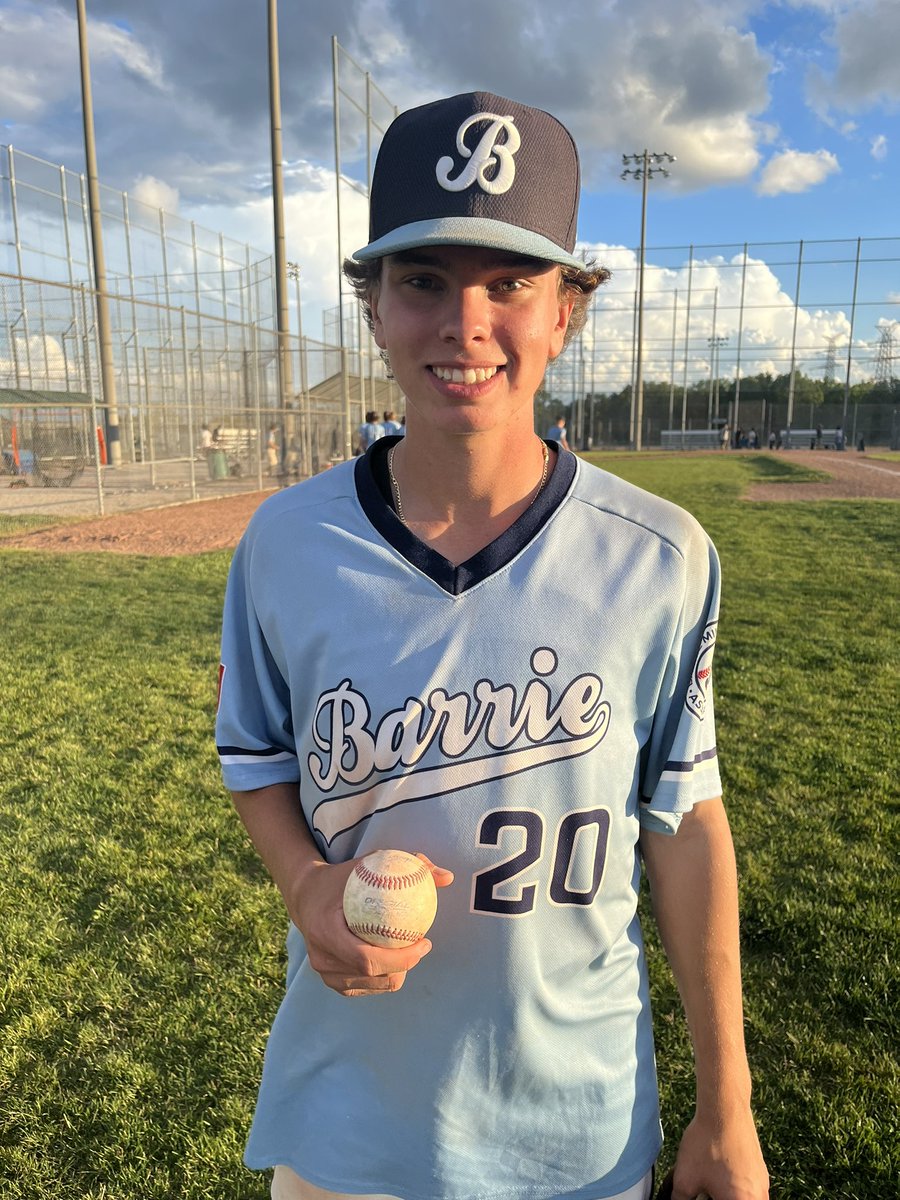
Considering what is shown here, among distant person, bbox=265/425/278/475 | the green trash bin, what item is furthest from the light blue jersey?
distant person, bbox=265/425/278/475

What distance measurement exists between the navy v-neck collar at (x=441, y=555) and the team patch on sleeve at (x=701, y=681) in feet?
0.99

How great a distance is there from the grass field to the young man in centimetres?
150

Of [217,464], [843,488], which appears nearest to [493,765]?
[217,464]

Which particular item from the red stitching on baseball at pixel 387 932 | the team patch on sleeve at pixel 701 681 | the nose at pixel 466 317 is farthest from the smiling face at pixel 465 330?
the red stitching on baseball at pixel 387 932

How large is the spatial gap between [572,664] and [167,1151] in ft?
7.14

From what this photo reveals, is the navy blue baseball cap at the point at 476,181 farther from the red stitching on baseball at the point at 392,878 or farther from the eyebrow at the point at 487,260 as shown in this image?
the red stitching on baseball at the point at 392,878

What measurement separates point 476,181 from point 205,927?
3.08 m

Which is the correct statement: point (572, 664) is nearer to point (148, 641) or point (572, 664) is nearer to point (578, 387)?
point (148, 641)

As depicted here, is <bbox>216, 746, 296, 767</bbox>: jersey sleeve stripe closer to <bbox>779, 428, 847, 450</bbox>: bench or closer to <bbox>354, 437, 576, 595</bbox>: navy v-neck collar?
<bbox>354, 437, 576, 595</bbox>: navy v-neck collar

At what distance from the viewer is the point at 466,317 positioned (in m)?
1.18

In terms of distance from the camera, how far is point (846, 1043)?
2758 mm

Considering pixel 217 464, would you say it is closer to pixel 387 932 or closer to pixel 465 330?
pixel 465 330

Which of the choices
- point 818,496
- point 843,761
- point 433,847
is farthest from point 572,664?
point 818,496

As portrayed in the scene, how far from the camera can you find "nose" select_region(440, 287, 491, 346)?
118 cm
